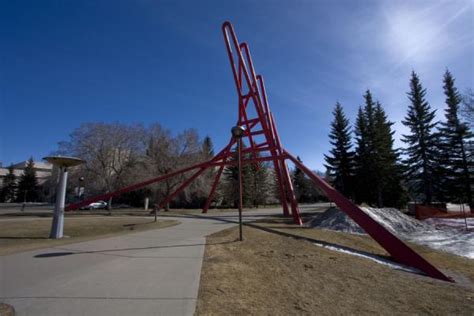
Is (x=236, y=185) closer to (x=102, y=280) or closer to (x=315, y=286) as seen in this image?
(x=315, y=286)

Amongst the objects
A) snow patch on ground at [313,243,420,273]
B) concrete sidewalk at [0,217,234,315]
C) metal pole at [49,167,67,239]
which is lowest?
snow patch on ground at [313,243,420,273]

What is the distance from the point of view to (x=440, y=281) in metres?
6.55

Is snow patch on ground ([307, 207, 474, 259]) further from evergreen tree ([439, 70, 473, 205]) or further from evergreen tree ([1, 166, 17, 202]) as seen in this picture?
evergreen tree ([1, 166, 17, 202])

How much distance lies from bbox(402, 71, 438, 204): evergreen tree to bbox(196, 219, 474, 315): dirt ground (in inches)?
1061

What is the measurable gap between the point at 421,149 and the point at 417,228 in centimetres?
1934

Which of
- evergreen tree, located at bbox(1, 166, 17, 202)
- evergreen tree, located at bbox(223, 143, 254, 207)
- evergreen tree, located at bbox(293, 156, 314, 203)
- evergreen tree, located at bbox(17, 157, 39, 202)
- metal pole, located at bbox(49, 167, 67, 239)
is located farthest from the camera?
evergreen tree, located at bbox(293, 156, 314, 203)

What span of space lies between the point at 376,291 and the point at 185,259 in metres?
4.51

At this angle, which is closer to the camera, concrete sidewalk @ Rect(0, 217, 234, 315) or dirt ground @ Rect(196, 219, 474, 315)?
concrete sidewalk @ Rect(0, 217, 234, 315)

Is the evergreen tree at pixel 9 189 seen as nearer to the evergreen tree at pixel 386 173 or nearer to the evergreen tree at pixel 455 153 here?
the evergreen tree at pixel 386 173

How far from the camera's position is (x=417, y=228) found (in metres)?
16.8

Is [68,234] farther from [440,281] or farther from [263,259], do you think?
[440,281]

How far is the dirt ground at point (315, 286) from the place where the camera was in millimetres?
4129

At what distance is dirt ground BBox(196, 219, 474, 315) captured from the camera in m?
4.13

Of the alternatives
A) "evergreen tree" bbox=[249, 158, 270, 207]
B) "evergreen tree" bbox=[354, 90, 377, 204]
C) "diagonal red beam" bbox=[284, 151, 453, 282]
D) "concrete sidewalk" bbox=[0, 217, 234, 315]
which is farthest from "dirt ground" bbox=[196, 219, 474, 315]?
"evergreen tree" bbox=[249, 158, 270, 207]
